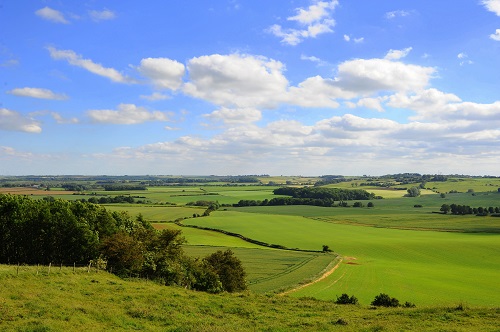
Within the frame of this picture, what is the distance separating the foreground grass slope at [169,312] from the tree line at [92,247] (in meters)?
9.62

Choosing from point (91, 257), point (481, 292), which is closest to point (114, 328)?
point (91, 257)

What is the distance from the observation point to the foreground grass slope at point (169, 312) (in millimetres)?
21250

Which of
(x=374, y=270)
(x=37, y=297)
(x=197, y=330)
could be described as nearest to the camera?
(x=197, y=330)

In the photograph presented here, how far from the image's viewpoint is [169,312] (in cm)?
2512

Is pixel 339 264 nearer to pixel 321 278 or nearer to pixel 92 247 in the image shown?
pixel 321 278

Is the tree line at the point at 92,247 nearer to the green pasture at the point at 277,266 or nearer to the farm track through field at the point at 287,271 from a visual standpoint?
the green pasture at the point at 277,266

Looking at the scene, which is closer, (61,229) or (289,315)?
(289,315)

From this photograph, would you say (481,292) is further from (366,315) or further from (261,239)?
(261,239)

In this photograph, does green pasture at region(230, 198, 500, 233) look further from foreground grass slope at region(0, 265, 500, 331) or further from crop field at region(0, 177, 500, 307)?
foreground grass slope at region(0, 265, 500, 331)

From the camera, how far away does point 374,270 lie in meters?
63.2

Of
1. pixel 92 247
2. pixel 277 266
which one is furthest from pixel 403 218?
pixel 92 247

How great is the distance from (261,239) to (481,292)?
58.7 metres

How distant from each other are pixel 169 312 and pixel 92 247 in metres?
27.0

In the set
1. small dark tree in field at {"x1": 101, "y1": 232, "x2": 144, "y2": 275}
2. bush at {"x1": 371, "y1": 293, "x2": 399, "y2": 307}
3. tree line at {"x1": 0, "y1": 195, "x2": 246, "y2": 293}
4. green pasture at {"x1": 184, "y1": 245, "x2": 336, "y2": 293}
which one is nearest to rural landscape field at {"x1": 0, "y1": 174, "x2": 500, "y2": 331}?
green pasture at {"x1": 184, "y1": 245, "x2": 336, "y2": 293}
